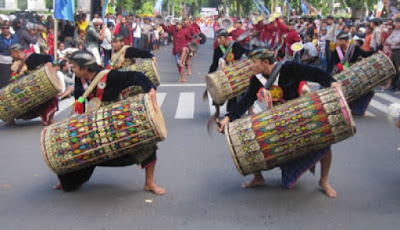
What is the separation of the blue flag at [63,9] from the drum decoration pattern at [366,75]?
7.52 metres

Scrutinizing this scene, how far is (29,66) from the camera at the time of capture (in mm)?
9742

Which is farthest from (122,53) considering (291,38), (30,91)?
(291,38)

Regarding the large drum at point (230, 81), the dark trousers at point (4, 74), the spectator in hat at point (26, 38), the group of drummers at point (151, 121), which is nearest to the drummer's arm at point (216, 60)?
the large drum at point (230, 81)

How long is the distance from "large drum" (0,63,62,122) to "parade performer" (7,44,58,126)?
35 centimetres

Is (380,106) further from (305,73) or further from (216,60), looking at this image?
(305,73)

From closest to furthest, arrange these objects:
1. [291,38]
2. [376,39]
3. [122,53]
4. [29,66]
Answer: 1. [122,53]
2. [29,66]
3. [376,39]
4. [291,38]

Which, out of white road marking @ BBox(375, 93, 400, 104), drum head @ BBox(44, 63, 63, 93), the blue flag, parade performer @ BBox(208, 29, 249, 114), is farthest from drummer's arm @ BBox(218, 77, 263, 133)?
the blue flag

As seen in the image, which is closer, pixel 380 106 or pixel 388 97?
pixel 380 106

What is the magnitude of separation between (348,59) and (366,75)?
2.34 feet

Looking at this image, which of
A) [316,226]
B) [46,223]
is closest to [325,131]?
[316,226]

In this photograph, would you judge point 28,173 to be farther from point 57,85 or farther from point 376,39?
point 376,39

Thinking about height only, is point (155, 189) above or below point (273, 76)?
below

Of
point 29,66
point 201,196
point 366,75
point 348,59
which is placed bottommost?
point 201,196

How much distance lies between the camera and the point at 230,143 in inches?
212
